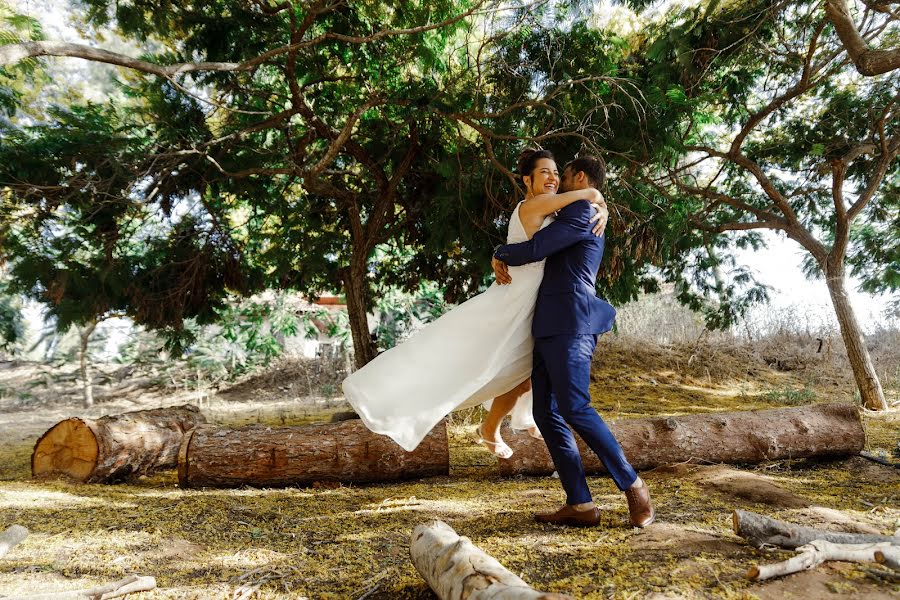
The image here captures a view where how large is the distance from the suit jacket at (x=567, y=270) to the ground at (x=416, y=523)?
104 centimetres

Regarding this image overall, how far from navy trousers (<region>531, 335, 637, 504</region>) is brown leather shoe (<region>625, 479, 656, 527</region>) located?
58 mm

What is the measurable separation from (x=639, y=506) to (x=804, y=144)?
710 cm

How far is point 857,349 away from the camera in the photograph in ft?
24.5

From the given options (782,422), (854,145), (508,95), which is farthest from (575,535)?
(854,145)

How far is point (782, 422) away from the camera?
4.70 meters

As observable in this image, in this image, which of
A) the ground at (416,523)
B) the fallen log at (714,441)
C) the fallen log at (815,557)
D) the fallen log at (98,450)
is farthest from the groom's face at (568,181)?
the fallen log at (98,450)

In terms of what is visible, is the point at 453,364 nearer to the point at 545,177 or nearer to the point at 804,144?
the point at 545,177

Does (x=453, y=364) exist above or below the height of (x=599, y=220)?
below

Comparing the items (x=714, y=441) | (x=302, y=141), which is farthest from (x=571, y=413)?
(x=302, y=141)

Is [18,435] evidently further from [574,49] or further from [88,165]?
[574,49]

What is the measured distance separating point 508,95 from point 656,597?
4493 mm

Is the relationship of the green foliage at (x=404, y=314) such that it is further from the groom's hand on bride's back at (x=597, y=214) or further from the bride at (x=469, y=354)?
the groom's hand on bride's back at (x=597, y=214)

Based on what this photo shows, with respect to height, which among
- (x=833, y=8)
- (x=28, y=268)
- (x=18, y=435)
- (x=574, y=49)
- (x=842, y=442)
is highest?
(x=574, y=49)

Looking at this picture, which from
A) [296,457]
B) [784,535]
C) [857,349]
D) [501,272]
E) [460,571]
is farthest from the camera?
[857,349]
